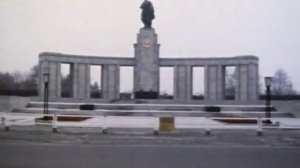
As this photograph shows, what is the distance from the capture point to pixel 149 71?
45.9 meters

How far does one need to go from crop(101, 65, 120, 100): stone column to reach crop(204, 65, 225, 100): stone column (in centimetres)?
884

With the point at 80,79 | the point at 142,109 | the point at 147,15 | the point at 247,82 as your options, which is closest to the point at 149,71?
the point at 147,15

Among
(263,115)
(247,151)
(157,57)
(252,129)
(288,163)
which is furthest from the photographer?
(157,57)

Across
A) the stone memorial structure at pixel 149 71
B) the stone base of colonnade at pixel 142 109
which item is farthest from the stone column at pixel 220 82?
the stone base of colonnade at pixel 142 109

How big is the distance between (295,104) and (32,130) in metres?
21.7

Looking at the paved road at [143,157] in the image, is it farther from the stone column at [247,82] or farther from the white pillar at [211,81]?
the white pillar at [211,81]

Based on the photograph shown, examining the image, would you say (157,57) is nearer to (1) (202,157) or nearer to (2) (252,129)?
(2) (252,129)

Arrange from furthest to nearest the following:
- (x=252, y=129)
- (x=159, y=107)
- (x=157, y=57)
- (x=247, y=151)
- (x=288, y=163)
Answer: (x=157, y=57)
(x=159, y=107)
(x=252, y=129)
(x=247, y=151)
(x=288, y=163)

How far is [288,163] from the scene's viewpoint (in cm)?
932

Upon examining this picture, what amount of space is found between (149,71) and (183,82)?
367 cm

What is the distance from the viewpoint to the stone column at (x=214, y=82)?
4538cm

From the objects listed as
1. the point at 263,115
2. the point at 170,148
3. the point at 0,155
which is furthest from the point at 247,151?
the point at 263,115

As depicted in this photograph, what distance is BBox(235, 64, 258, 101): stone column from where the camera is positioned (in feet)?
145

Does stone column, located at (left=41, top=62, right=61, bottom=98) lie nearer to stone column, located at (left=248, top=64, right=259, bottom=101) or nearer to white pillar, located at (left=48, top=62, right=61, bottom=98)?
white pillar, located at (left=48, top=62, right=61, bottom=98)
